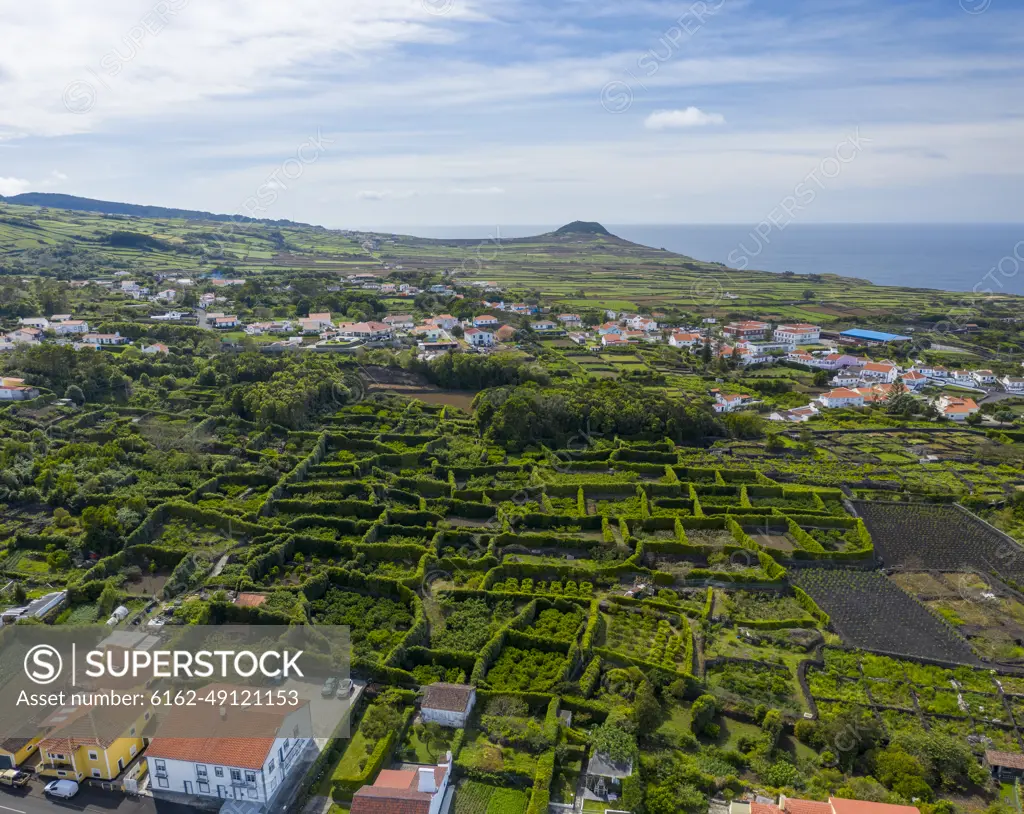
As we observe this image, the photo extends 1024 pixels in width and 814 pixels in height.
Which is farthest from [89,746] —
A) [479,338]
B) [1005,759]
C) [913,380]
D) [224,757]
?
[913,380]

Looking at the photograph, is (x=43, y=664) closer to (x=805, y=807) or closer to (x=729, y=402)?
(x=805, y=807)

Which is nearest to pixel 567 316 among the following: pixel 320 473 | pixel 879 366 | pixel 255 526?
pixel 879 366

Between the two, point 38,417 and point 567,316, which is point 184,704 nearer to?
point 38,417

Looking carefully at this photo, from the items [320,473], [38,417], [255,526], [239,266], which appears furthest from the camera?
[239,266]

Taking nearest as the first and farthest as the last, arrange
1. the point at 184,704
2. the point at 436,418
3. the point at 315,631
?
the point at 184,704 < the point at 315,631 < the point at 436,418

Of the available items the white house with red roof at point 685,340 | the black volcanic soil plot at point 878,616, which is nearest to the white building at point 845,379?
the white house with red roof at point 685,340

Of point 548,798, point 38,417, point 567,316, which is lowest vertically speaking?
point 548,798

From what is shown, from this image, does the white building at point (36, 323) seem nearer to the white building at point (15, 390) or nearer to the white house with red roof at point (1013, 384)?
the white building at point (15, 390)
